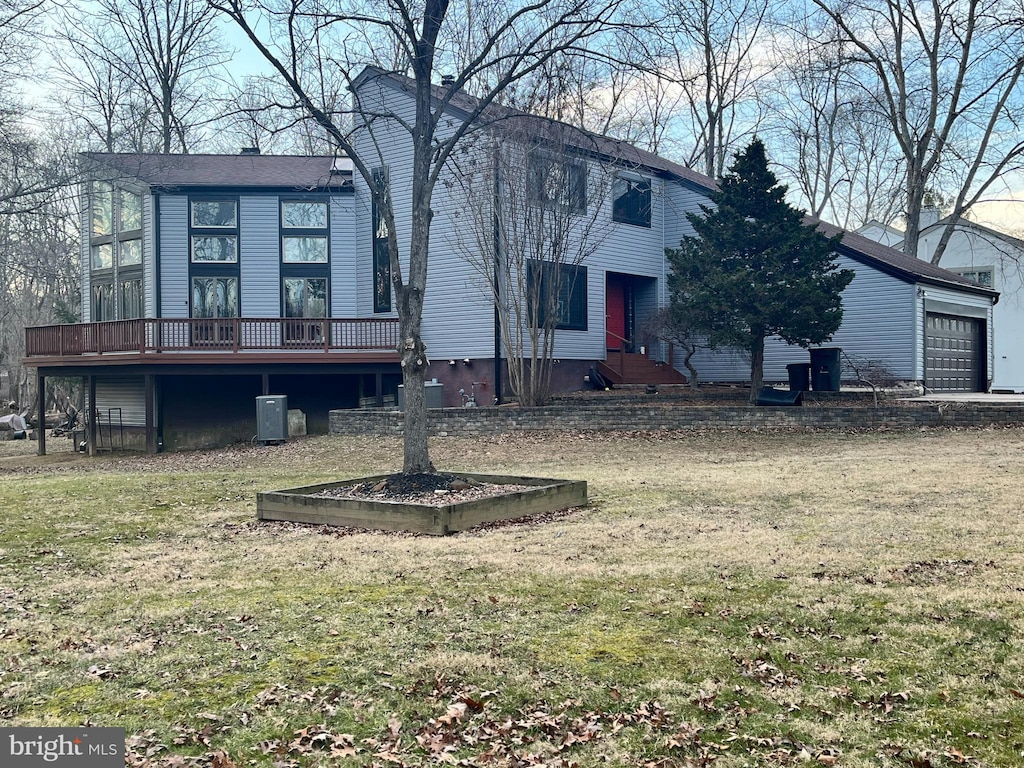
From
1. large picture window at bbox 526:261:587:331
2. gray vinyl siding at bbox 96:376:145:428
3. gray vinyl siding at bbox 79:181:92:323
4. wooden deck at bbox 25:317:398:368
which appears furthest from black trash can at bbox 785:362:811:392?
gray vinyl siding at bbox 79:181:92:323

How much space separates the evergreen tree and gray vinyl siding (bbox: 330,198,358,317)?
9.18m

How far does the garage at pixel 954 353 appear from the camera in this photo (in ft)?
76.9

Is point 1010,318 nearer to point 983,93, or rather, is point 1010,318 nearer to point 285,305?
point 983,93

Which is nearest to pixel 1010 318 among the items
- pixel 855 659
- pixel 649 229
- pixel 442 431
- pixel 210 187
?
pixel 649 229

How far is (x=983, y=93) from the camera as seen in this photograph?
28297 millimetres

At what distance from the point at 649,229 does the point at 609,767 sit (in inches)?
902

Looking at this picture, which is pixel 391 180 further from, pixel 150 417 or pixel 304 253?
pixel 150 417

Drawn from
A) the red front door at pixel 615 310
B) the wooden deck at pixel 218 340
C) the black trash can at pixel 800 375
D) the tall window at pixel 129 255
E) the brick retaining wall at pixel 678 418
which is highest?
the tall window at pixel 129 255

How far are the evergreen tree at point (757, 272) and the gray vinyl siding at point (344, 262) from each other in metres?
9.18

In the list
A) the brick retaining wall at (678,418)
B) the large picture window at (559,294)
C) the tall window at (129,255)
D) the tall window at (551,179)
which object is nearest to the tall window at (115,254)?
the tall window at (129,255)

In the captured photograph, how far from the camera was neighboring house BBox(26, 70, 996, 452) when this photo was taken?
864 inches

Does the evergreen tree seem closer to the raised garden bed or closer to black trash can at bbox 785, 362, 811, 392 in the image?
black trash can at bbox 785, 362, 811, 392

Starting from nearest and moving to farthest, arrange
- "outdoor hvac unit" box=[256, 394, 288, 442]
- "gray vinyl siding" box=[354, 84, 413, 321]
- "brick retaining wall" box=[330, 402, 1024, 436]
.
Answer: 1. "brick retaining wall" box=[330, 402, 1024, 436]
2. "outdoor hvac unit" box=[256, 394, 288, 442]
3. "gray vinyl siding" box=[354, 84, 413, 321]

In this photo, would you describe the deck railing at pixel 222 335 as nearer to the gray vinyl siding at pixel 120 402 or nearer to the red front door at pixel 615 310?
the gray vinyl siding at pixel 120 402
